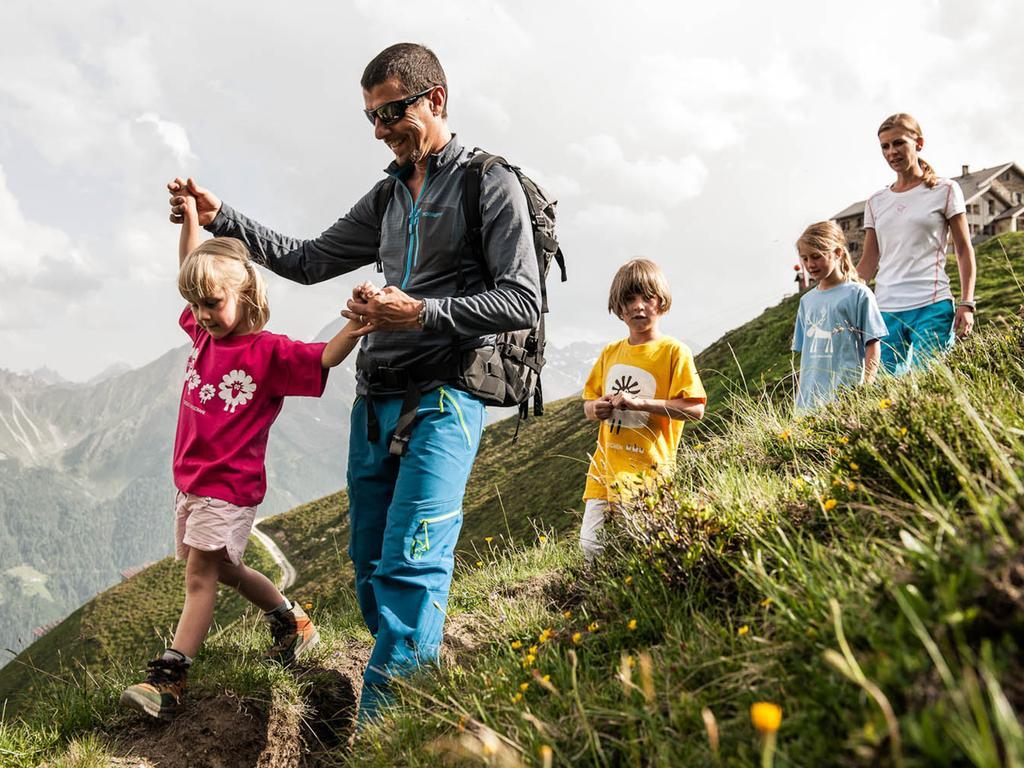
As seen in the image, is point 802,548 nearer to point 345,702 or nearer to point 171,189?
point 345,702

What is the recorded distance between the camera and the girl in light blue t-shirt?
19.6 feet

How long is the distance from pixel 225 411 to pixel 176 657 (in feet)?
4.93

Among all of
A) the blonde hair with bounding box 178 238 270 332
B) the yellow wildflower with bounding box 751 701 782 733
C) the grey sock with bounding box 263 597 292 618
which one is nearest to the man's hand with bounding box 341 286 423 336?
the blonde hair with bounding box 178 238 270 332

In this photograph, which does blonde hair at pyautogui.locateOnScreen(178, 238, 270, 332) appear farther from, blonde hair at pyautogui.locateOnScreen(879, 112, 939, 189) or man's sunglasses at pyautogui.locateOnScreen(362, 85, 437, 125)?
blonde hair at pyautogui.locateOnScreen(879, 112, 939, 189)

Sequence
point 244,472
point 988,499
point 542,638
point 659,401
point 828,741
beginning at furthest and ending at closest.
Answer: point 659,401, point 244,472, point 542,638, point 988,499, point 828,741

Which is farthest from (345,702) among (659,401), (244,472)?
(659,401)

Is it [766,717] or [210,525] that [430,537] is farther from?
[766,717]

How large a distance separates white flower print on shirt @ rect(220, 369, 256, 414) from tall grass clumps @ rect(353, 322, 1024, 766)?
2179mm

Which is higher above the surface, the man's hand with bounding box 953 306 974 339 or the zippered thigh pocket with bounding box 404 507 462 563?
the man's hand with bounding box 953 306 974 339

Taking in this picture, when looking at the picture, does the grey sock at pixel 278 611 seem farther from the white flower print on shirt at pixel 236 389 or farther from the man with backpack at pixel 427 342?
the white flower print on shirt at pixel 236 389

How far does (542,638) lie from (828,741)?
5.02 feet

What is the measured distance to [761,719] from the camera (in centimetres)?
109

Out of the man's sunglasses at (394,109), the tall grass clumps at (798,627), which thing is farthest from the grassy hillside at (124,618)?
the tall grass clumps at (798,627)

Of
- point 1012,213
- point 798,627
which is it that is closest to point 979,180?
point 1012,213
